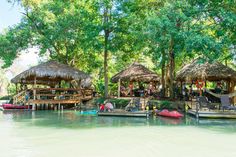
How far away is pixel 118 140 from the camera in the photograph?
967 centimetres

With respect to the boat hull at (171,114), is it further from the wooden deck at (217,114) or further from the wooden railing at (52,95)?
the wooden railing at (52,95)

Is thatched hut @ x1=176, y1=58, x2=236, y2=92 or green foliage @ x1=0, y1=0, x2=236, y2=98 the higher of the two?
green foliage @ x1=0, y1=0, x2=236, y2=98

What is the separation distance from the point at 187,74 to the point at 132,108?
14.1ft

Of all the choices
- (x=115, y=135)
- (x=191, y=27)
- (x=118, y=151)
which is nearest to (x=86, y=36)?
(x=191, y=27)

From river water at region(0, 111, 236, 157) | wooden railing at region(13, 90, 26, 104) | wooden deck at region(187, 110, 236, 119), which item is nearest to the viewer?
river water at region(0, 111, 236, 157)

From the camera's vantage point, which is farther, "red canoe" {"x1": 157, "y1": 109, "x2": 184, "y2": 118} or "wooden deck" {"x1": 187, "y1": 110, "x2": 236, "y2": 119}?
"red canoe" {"x1": 157, "y1": 109, "x2": 184, "y2": 118}

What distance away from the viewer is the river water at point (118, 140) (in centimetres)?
796

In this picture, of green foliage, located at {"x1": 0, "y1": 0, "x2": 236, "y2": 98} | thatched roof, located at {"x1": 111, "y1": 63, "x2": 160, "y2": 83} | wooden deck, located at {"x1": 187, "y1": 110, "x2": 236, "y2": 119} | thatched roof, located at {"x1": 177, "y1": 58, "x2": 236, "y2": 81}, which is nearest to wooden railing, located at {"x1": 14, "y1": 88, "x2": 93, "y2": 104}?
green foliage, located at {"x1": 0, "y1": 0, "x2": 236, "y2": 98}

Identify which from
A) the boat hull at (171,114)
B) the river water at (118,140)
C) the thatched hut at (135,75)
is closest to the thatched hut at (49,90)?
the thatched hut at (135,75)

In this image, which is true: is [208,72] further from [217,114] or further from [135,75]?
[135,75]

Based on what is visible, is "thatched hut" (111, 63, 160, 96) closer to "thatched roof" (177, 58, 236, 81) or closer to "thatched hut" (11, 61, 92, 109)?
"thatched hut" (11, 61, 92, 109)

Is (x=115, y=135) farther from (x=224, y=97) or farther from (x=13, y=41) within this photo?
(x=13, y=41)

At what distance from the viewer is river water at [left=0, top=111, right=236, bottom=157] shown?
26.1 feet

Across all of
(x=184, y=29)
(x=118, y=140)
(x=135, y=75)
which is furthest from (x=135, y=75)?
(x=118, y=140)
